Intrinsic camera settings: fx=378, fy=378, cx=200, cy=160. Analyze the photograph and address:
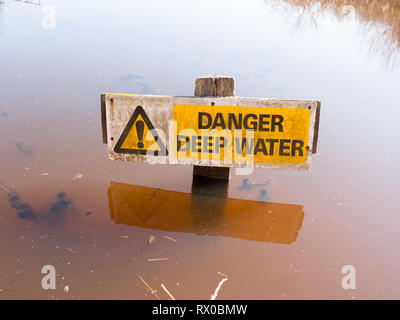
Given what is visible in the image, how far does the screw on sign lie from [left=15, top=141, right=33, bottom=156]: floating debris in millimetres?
1355

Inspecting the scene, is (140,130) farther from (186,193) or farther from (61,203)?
(61,203)

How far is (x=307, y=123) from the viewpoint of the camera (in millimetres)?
3504

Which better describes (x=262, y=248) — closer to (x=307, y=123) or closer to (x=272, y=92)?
(x=307, y=123)

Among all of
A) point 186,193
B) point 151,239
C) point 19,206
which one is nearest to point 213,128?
point 186,193

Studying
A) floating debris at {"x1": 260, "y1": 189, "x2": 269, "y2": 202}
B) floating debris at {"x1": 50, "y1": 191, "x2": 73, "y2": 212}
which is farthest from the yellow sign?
floating debris at {"x1": 50, "y1": 191, "x2": 73, "y2": 212}

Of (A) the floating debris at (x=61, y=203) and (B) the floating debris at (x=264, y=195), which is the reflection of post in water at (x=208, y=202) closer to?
(B) the floating debris at (x=264, y=195)

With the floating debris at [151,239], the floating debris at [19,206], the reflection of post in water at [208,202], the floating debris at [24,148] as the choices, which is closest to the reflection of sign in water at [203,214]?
the reflection of post in water at [208,202]

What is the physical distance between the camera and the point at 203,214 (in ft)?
11.9

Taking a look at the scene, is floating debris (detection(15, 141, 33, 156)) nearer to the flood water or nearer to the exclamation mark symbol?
the flood water

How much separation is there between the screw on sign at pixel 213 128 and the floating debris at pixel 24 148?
136 centimetres

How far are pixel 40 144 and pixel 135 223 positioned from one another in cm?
192

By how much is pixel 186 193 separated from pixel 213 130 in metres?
0.78

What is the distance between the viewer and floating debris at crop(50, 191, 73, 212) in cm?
357
